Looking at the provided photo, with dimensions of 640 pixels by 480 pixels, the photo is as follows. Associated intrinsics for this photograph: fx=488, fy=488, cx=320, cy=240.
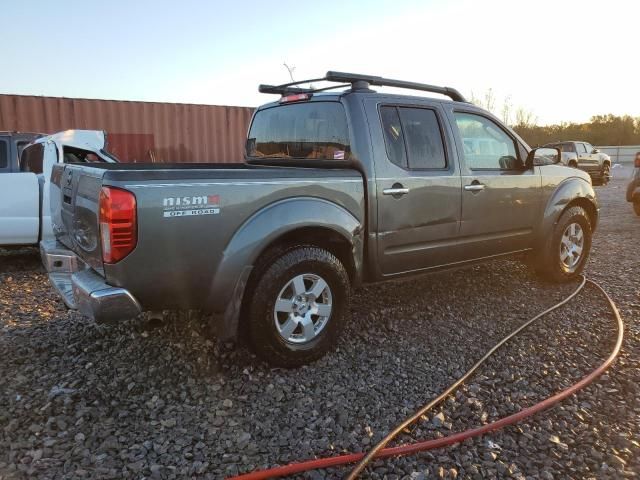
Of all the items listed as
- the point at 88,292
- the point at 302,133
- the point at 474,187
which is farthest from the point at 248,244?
the point at 474,187

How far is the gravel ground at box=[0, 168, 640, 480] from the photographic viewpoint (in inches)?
91.4

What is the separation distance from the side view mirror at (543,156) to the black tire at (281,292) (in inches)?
93.0

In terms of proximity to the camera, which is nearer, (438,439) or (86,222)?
(438,439)

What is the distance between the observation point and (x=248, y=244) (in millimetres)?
2910

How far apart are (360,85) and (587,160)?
2117 centimetres

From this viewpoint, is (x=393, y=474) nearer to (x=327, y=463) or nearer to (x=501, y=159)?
(x=327, y=463)

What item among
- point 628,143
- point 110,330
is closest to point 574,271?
point 110,330

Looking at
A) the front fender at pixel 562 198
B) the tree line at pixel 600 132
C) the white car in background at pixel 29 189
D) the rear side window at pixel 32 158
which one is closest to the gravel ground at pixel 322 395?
the front fender at pixel 562 198

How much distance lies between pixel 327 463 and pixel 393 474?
30 cm

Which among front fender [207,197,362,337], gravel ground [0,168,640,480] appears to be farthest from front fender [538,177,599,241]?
front fender [207,197,362,337]

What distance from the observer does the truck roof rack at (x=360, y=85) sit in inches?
141

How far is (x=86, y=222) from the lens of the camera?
110 inches

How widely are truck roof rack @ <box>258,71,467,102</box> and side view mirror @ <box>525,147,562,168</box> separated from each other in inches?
34.5

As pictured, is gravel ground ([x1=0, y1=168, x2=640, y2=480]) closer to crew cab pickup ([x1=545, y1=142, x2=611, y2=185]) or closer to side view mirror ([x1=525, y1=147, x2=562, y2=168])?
side view mirror ([x1=525, y1=147, x2=562, y2=168])
